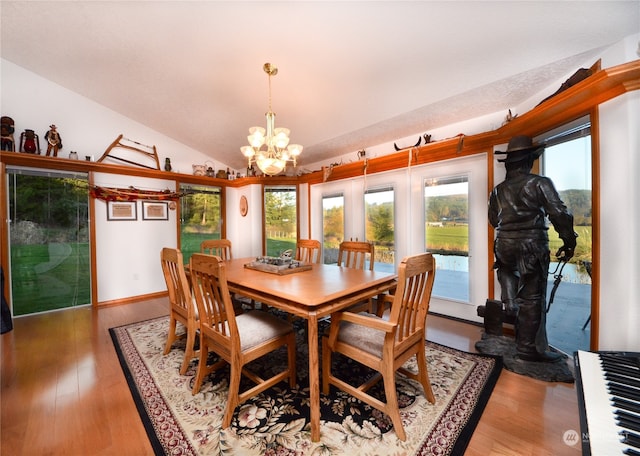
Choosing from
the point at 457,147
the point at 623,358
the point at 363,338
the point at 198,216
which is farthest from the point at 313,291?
the point at 198,216

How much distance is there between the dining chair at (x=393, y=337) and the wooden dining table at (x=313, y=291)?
15 cm

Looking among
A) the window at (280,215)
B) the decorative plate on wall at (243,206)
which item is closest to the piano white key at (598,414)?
the window at (280,215)

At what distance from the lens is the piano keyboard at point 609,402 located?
28.2 inches

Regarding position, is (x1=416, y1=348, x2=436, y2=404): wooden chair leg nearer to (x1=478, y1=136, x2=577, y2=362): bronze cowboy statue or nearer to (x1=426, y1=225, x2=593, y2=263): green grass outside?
(x1=478, y1=136, x2=577, y2=362): bronze cowboy statue

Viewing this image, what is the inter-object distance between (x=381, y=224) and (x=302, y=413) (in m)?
2.73

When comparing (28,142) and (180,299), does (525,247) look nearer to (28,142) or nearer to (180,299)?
(180,299)

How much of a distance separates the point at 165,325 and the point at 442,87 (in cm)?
399

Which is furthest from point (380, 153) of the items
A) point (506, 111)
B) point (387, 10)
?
point (387, 10)

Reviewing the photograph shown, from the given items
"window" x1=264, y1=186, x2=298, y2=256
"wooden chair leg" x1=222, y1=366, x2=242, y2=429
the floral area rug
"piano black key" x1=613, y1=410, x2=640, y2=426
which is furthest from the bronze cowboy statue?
"window" x1=264, y1=186, x2=298, y2=256

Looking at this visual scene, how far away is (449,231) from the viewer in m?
3.15

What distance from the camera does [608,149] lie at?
67.5 inches

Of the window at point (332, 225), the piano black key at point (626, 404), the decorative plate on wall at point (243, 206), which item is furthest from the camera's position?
the decorative plate on wall at point (243, 206)

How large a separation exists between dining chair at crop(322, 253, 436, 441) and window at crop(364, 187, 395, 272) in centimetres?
213

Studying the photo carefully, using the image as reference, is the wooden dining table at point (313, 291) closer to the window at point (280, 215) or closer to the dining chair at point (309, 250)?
the dining chair at point (309, 250)
